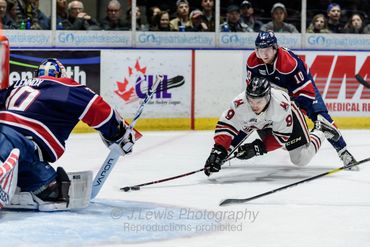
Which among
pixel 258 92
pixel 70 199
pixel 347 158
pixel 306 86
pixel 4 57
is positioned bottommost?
pixel 347 158

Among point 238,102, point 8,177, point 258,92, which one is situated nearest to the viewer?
point 8,177

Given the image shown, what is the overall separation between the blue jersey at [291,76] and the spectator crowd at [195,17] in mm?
2874

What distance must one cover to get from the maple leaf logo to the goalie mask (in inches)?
120

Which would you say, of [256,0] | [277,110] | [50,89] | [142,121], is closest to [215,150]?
[277,110]

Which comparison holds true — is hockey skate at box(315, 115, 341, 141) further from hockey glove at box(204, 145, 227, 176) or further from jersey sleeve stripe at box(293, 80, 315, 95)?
hockey glove at box(204, 145, 227, 176)

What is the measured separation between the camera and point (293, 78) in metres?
6.12

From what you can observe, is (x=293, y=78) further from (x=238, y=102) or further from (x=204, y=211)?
(x=204, y=211)

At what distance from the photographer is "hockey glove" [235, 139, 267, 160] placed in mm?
5887

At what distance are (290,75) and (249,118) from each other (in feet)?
2.08

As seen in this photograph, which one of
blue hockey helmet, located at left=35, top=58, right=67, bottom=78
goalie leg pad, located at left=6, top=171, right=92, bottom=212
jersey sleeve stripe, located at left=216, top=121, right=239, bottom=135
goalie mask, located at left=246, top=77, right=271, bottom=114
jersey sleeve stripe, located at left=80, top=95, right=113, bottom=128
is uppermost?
blue hockey helmet, located at left=35, top=58, right=67, bottom=78

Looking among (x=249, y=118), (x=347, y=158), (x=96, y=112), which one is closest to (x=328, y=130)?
(x=347, y=158)

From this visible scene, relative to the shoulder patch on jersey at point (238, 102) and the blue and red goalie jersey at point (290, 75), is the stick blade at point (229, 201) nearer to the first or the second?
the shoulder patch on jersey at point (238, 102)

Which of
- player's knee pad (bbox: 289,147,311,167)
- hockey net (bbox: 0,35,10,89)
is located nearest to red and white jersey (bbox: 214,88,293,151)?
player's knee pad (bbox: 289,147,311,167)

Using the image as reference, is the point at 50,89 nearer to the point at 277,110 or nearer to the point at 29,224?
the point at 29,224
